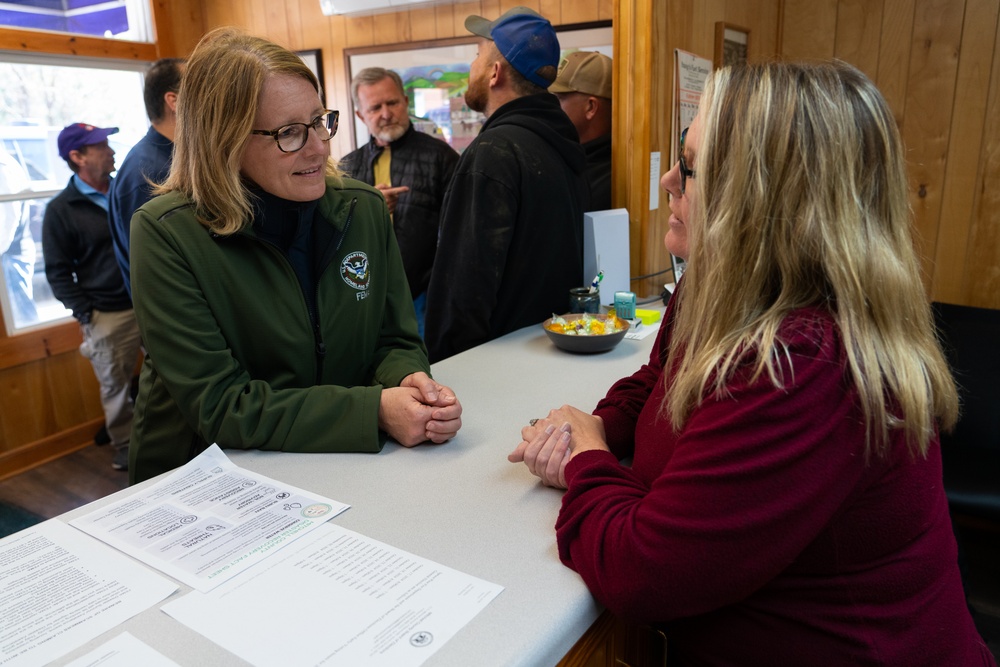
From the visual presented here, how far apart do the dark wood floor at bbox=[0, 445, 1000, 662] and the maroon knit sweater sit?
1527 millimetres

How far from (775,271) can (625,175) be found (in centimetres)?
159

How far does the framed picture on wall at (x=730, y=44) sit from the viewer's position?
8.00 ft

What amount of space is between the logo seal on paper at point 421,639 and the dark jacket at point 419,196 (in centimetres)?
213

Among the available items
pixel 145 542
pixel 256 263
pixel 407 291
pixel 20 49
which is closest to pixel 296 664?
pixel 145 542

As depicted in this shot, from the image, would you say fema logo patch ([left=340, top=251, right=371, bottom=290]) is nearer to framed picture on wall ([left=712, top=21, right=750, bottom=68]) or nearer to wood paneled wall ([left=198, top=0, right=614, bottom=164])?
framed picture on wall ([left=712, top=21, right=750, bottom=68])

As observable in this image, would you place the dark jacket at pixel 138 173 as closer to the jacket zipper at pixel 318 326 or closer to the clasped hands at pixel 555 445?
the jacket zipper at pixel 318 326

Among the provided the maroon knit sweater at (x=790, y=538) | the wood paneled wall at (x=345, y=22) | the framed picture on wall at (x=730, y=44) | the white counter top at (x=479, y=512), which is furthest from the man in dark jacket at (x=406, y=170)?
the maroon knit sweater at (x=790, y=538)

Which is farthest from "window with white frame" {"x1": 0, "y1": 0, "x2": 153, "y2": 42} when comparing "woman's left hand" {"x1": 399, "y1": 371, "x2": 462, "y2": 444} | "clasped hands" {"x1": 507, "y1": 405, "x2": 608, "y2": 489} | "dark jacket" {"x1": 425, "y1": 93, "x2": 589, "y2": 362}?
"clasped hands" {"x1": 507, "y1": 405, "x2": 608, "y2": 489}

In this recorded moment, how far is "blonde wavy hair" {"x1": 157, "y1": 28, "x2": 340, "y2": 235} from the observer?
1228 mm

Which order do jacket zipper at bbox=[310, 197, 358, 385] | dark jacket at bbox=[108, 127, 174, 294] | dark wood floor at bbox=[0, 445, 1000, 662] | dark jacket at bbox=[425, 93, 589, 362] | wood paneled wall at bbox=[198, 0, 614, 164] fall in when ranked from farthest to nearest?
wood paneled wall at bbox=[198, 0, 614, 164]
dark jacket at bbox=[108, 127, 174, 294]
dark wood floor at bbox=[0, 445, 1000, 662]
dark jacket at bbox=[425, 93, 589, 362]
jacket zipper at bbox=[310, 197, 358, 385]

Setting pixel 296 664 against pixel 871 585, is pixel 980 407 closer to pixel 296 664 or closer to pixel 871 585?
pixel 871 585

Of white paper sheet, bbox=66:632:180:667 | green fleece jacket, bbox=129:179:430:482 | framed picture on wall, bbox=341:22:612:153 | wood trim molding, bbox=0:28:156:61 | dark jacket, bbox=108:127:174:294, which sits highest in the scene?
wood trim molding, bbox=0:28:156:61

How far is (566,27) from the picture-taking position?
288 cm

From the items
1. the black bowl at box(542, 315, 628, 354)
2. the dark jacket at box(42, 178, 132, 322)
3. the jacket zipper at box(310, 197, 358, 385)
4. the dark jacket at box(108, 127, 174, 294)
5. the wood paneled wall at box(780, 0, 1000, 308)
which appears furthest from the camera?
the dark jacket at box(42, 178, 132, 322)
